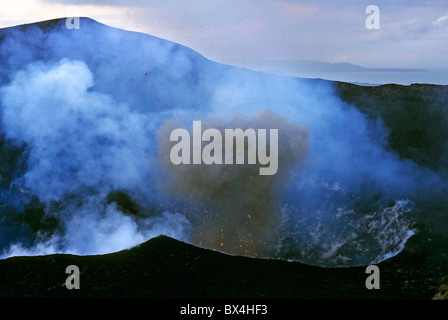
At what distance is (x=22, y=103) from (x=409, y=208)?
48.6 ft

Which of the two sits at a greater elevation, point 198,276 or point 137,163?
point 137,163

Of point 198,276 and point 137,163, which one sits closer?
point 198,276

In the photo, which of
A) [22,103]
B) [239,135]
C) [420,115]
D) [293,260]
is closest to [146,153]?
[239,135]

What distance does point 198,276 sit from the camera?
1625 cm

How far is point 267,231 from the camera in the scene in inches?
747

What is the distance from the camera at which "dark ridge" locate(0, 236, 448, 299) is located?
1554 centimetres

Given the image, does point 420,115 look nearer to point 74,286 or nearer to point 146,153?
point 146,153

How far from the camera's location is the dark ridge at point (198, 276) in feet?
51.0
